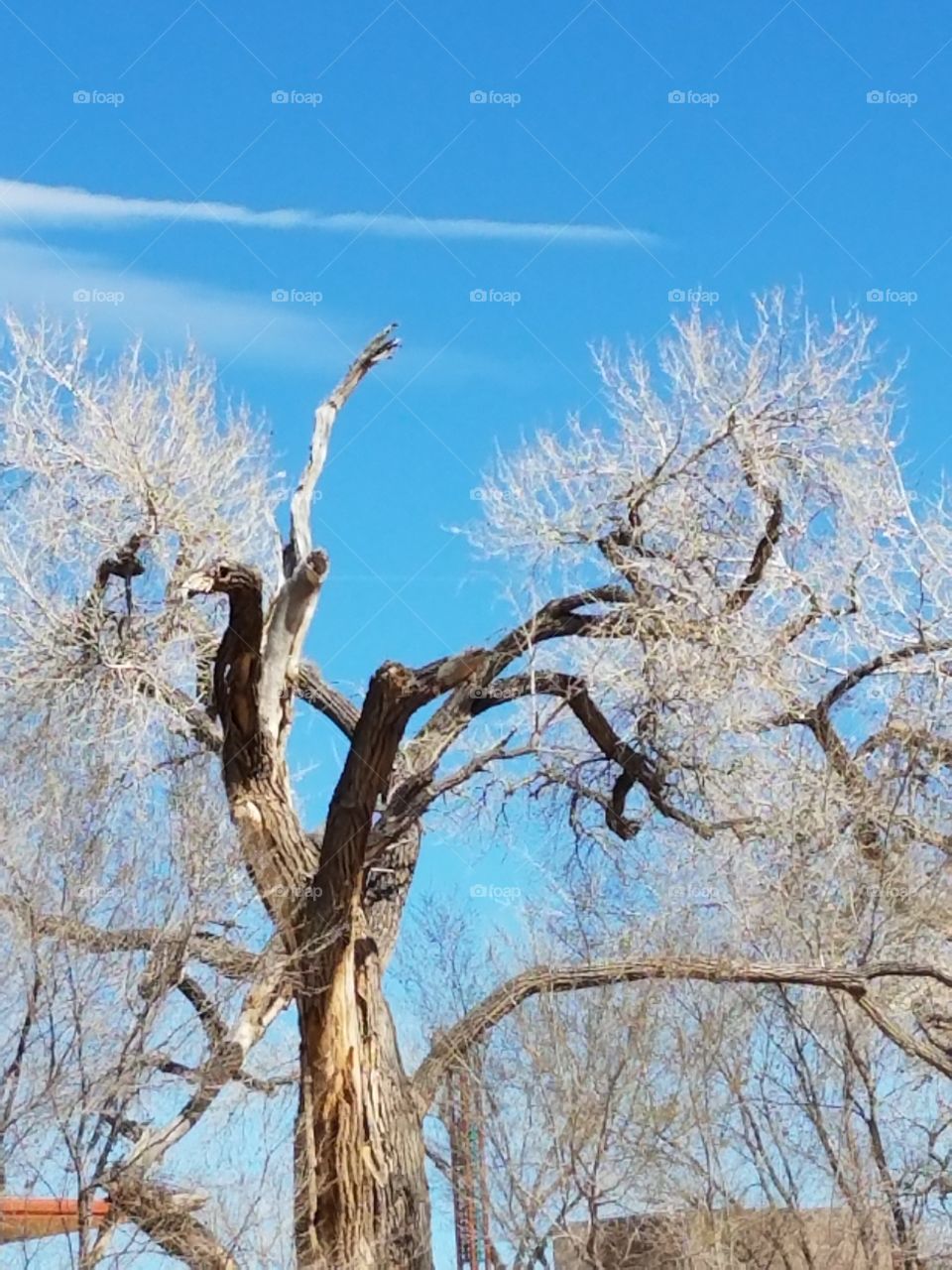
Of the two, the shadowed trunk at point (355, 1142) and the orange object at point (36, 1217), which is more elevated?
the shadowed trunk at point (355, 1142)

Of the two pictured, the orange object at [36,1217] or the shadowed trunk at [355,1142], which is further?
the shadowed trunk at [355,1142]

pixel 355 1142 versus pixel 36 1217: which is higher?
pixel 355 1142

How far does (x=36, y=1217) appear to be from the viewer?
11.7 metres

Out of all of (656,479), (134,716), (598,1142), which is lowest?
(598,1142)

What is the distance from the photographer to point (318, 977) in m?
14.4

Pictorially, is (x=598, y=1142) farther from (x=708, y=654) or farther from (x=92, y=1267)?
(x=92, y=1267)

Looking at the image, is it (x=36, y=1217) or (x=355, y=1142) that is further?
(x=355, y=1142)

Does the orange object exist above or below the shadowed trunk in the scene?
below

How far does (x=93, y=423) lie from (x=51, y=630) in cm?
185

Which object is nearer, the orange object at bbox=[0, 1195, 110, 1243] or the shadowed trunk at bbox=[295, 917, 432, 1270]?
the orange object at bbox=[0, 1195, 110, 1243]

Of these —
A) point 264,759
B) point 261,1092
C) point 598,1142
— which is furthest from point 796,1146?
point 264,759

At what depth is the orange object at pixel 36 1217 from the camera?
11.6m

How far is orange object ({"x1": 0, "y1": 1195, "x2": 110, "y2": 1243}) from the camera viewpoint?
11609 millimetres

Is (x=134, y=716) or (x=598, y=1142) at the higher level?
(x=134, y=716)
